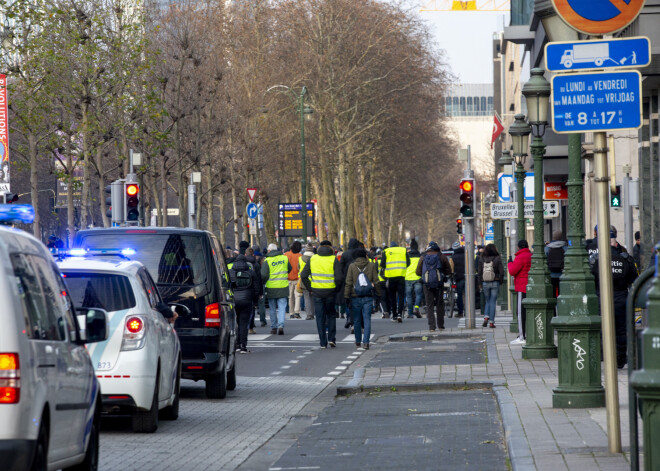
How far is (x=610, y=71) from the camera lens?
857 cm

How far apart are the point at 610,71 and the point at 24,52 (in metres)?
26.6

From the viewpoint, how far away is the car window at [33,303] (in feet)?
20.9

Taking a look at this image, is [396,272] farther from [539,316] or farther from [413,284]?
[539,316]

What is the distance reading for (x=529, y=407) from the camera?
1181 centimetres

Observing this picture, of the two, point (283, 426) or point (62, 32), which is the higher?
point (62, 32)

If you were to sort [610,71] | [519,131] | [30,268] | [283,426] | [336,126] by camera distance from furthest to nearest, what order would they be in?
[336,126]
[519,131]
[283,426]
[610,71]
[30,268]

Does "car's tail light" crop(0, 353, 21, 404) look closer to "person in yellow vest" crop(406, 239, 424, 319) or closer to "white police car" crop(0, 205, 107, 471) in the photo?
"white police car" crop(0, 205, 107, 471)

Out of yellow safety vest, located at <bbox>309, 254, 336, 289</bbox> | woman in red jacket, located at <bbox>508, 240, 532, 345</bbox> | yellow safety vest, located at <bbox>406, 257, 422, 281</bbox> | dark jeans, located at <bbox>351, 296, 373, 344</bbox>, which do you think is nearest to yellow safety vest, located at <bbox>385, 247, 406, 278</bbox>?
yellow safety vest, located at <bbox>406, 257, 422, 281</bbox>

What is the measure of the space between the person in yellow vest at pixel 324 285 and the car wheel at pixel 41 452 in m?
15.1

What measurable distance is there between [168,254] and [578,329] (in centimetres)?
462

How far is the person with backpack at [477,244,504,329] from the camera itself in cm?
2700

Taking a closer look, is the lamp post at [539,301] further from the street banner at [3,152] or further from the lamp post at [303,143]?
the lamp post at [303,143]

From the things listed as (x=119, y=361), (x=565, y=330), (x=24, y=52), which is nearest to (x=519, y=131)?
(x=565, y=330)

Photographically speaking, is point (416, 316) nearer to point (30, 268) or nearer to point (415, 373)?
point (415, 373)
